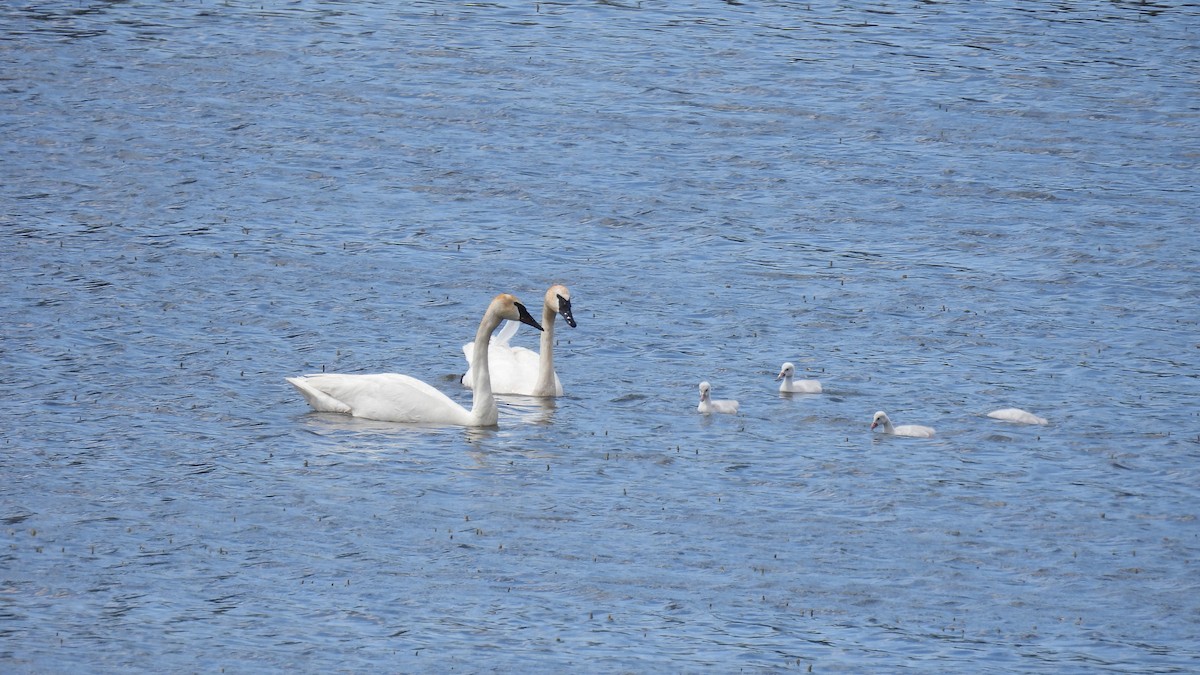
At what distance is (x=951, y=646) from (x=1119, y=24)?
2083 centimetres

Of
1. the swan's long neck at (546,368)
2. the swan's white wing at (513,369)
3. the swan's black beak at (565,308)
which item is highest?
the swan's black beak at (565,308)

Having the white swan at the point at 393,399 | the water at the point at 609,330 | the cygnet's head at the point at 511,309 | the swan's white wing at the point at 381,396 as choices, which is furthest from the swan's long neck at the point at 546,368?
the swan's white wing at the point at 381,396

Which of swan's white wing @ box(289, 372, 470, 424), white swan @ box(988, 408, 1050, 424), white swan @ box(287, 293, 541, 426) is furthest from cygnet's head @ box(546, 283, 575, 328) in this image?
white swan @ box(988, 408, 1050, 424)

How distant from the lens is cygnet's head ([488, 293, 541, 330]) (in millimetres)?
16125

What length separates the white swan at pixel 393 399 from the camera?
1516 centimetres

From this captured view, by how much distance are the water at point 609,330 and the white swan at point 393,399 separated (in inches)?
8.0

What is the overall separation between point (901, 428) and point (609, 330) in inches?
144

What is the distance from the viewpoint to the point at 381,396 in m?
15.1

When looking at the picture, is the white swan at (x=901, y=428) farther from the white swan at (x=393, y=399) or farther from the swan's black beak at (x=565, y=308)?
the white swan at (x=393, y=399)

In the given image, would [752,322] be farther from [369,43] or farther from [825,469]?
[369,43]

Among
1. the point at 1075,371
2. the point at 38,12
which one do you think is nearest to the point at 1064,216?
the point at 1075,371

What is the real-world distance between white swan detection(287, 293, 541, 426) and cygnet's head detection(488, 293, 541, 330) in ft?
2.52

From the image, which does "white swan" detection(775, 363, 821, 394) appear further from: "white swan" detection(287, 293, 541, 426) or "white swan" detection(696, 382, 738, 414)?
"white swan" detection(287, 293, 541, 426)

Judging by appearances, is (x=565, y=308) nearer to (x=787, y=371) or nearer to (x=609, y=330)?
(x=609, y=330)
